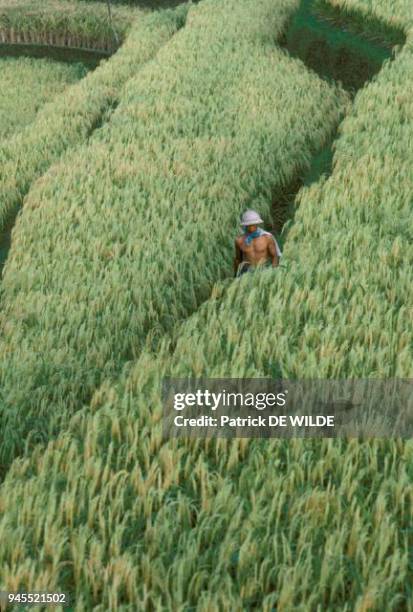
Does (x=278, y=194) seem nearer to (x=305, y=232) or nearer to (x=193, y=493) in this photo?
(x=305, y=232)

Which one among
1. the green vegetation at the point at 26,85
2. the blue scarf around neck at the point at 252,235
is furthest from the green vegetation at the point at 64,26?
the blue scarf around neck at the point at 252,235

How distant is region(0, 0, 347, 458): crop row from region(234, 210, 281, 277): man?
0.78 metres

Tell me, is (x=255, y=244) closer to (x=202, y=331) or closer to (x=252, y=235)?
(x=252, y=235)

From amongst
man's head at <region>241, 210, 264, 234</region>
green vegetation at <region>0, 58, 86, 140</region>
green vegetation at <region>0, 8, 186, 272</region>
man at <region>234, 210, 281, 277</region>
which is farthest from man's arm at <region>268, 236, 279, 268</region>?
green vegetation at <region>0, 58, 86, 140</region>

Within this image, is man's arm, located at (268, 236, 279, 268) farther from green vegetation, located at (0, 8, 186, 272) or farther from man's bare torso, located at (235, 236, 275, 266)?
green vegetation, located at (0, 8, 186, 272)

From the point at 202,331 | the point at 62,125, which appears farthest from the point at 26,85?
the point at 202,331

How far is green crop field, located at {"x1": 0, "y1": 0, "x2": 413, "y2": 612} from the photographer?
286cm

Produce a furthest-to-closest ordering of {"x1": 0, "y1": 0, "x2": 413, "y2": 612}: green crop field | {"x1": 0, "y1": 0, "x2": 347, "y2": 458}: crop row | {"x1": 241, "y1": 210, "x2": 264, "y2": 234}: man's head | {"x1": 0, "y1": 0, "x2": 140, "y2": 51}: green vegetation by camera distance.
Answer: {"x1": 0, "y1": 0, "x2": 140, "y2": 51}: green vegetation < {"x1": 241, "y1": 210, "x2": 264, "y2": 234}: man's head < {"x1": 0, "y1": 0, "x2": 347, "y2": 458}: crop row < {"x1": 0, "y1": 0, "x2": 413, "y2": 612}: green crop field

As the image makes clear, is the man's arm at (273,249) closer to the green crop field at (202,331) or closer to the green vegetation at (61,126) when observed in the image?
the green crop field at (202,331)

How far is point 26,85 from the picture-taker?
704 inches

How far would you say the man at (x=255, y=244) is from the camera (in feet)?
18.5

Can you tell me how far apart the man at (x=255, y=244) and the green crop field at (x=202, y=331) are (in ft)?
0.37

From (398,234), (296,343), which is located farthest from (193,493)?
(398,234)

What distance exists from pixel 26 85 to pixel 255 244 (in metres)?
13.8
